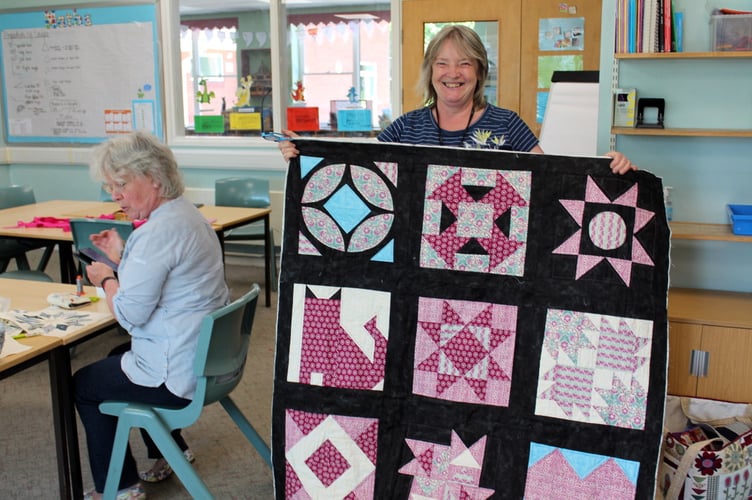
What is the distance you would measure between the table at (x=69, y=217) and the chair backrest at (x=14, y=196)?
0.11 m

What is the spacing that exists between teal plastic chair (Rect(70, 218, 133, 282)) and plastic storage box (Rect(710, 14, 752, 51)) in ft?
8.65

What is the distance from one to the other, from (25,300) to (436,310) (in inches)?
57.8

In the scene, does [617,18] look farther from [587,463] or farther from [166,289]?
[166,289]

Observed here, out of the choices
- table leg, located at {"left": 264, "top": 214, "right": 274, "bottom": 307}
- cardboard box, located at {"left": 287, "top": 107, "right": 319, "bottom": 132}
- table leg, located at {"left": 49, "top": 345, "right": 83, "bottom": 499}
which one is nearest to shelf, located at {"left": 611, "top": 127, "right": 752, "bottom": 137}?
table leg, located at {"left": 49, "top": 345, "right": 83, "bottom": 499}

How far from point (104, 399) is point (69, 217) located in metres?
2.34

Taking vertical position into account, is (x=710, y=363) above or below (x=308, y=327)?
below

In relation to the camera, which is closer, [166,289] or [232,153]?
[166,289]

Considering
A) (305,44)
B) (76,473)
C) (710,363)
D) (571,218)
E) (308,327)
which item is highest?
(305,44)

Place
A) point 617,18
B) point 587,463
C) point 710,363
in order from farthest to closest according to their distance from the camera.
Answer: point 617,18 → point 710,363 → point 587,463

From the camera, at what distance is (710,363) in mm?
2533

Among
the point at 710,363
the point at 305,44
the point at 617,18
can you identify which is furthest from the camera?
the point at 305,44

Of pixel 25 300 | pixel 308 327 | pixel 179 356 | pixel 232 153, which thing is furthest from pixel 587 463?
pixel 232 153

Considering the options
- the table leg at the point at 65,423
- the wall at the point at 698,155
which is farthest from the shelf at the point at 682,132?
the table leg at the point at 65,423

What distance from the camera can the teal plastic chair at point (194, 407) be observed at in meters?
2.12
